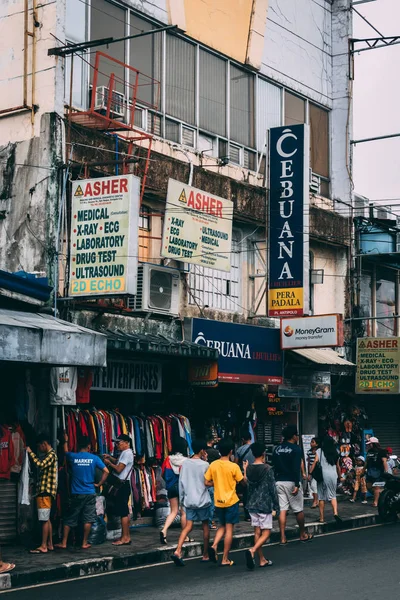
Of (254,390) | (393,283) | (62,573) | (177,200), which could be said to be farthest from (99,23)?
(393,283)

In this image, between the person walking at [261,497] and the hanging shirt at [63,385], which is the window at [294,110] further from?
the person walking at [261,497]

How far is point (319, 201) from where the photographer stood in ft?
81.9

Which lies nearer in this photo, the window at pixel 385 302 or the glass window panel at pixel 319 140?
the glass window panel at pixel 319 140

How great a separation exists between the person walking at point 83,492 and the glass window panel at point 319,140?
42.0ft

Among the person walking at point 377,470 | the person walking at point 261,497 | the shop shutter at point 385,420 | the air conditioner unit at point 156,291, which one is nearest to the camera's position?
the person walking at point 261,497

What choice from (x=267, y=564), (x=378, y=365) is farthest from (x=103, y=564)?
(x=378, y=365)

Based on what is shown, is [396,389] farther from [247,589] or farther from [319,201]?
[247,589]

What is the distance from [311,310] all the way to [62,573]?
1279cm

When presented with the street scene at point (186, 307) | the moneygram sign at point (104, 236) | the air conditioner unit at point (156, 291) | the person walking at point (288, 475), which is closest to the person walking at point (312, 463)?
the street scene at point (186, 307)

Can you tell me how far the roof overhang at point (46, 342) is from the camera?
12.9 m

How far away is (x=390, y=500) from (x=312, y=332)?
4148 millimetres

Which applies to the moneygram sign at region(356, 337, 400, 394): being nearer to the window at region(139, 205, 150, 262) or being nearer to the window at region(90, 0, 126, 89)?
the window at region(139, 205, 150, 262)

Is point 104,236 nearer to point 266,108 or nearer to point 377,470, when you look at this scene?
point 377,470

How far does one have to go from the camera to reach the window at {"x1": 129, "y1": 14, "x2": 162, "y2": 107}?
63.8 feet
